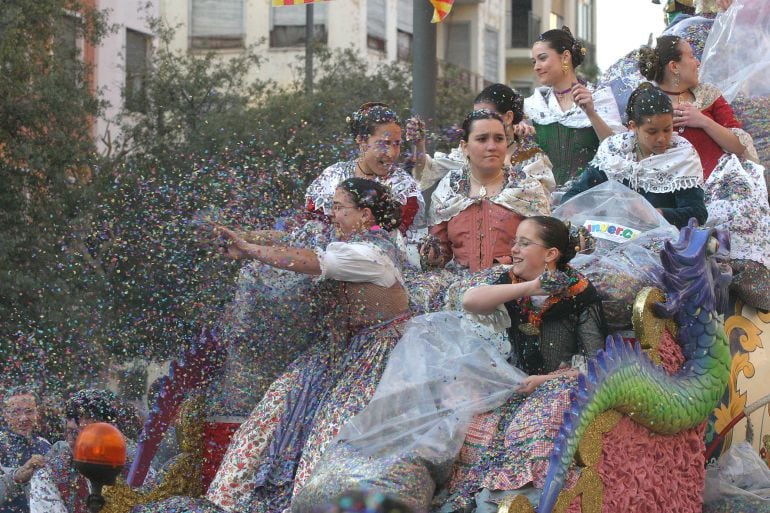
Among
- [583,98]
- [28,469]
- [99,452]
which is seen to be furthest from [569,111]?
[99,452]

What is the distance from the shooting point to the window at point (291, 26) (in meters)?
32.0

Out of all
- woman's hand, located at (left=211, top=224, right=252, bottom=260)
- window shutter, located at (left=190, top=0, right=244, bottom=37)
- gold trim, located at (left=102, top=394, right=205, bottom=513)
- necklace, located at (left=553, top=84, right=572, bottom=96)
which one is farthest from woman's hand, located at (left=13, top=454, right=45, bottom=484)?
window shutter, located at (left=190, top=0, right=244, bottom=37)

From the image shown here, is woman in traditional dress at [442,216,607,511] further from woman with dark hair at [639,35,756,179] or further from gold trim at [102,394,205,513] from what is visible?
woman with dark hair at [639,35,756,179]

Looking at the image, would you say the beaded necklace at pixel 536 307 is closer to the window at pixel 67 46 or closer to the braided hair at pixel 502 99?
the braided hair at pixel 502 99

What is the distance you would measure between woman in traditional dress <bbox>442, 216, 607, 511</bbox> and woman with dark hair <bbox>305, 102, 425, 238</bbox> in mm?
1183

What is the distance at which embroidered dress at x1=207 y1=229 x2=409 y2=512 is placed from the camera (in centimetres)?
568

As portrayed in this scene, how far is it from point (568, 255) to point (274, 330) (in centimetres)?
131

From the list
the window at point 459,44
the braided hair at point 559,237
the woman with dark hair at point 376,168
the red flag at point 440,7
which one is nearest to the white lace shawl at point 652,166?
the woman with dark hair at point 376,168

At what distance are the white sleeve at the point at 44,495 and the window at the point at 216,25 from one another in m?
25.9

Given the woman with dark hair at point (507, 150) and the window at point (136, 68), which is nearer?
the woman with dark hair at point (507, 150)

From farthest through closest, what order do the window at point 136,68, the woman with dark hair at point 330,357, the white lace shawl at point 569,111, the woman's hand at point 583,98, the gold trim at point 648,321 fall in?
the window at point 136,68, the white lace shawl at point 569,111, the woman's hand at point 583,98, the woman with dark hair at point 330,357, the gold trim at point 648,321

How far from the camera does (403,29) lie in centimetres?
3406

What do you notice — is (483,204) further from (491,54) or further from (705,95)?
(491,54)

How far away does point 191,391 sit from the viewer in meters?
6.36
